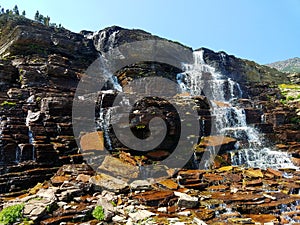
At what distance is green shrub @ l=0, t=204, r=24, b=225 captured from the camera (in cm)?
1023

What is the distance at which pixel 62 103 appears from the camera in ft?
70.3

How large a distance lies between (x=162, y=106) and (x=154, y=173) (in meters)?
7.13

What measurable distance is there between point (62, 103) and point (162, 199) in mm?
12408

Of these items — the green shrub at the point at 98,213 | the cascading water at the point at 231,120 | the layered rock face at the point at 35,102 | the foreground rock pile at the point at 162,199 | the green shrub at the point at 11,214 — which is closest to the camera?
the green shrub at the point at 11,214

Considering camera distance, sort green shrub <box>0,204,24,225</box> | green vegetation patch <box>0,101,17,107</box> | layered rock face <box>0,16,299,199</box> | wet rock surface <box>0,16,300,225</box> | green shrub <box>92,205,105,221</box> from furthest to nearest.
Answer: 1. green vegetation patch <box>0,101,17,107</box>
2. layered rock face <box>0,16,299,199</box>
3. wet rock surface <box>0,16,300,225</box>
4. green shrub <box>92,205,105,221</box>
5. green shrub <box>0,204,24,225</box>

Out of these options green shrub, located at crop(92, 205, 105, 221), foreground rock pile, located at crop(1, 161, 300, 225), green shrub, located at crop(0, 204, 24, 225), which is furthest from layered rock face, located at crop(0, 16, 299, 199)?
green shrub, located at crop(92, 205, 105, 221)

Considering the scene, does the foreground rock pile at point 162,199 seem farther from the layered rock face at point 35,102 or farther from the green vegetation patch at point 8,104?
the green vegetation patch at point 8,104

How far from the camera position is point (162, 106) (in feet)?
75.8

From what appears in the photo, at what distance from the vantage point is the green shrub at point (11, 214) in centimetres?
1023

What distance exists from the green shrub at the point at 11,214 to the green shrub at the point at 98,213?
2897mm

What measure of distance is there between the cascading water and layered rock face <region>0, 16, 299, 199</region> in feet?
3.92

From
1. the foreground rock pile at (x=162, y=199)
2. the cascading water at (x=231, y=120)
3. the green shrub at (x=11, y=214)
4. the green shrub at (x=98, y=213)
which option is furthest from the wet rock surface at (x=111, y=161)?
the cascading water at (x=231, y=120)

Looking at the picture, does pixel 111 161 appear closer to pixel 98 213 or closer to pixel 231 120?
pixel 98 213

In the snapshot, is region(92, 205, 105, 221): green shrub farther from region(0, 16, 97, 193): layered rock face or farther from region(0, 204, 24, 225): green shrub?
region(0, 16, 97, 193): layered rock face
